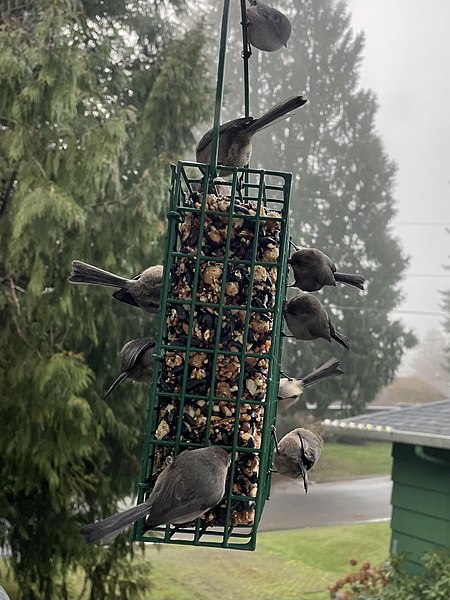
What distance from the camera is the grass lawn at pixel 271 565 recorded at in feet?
13.0

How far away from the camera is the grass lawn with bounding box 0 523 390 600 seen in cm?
397

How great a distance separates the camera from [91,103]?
9.73 feet

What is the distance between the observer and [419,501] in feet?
10.5

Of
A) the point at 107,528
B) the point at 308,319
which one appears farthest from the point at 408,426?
the point at 107,528

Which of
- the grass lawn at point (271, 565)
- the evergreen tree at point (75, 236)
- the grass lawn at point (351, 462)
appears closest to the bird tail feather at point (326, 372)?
the evergreen tree at point (75, 236)

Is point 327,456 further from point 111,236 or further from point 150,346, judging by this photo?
point 150,346

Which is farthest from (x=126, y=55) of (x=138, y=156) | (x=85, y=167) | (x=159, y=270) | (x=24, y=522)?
(x=159, y=270)

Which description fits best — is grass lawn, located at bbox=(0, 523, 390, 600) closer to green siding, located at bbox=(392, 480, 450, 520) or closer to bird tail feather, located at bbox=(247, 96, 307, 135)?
green siding, located at bbox=(392, 480, 450, 520)

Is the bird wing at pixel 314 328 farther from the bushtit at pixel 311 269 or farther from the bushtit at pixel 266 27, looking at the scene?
the bushtit at pixel 266 27

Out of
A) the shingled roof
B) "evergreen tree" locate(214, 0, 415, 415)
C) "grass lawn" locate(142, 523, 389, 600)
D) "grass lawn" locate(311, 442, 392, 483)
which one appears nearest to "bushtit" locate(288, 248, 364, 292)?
the shingled roof

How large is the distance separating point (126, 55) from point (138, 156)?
0.60 metres

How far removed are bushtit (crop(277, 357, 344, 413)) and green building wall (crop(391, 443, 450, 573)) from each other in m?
2.10

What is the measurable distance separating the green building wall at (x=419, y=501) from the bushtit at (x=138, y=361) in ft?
7.62

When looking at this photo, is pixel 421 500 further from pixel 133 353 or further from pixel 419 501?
pixel 133 353
